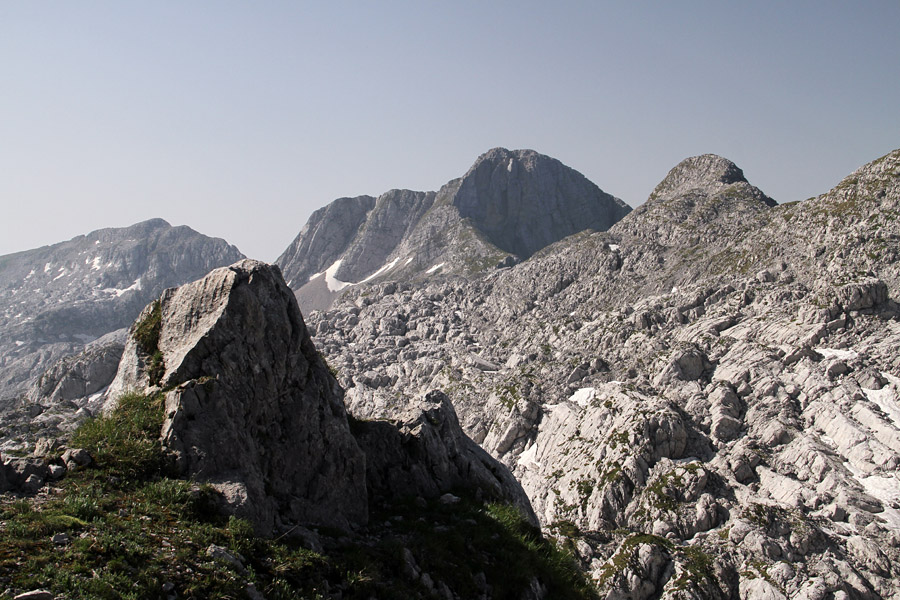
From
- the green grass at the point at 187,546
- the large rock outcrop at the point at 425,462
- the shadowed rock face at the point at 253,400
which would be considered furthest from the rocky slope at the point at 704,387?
the shadowed rock face at the point at 253,400

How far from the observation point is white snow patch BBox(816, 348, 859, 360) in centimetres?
7522

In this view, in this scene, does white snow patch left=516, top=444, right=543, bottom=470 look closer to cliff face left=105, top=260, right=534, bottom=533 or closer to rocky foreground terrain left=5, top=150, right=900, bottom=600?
rocky foreground terrain left=5, top=150, right=900, bottom=600

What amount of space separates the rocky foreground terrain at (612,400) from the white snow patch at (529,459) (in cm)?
37

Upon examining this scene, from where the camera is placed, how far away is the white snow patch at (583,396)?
299 feet

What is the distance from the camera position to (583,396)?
93.2m

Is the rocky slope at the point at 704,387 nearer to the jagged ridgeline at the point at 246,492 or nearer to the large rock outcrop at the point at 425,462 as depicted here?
the large rock outcrop at the point at 425,462

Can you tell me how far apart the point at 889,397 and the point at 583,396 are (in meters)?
39.8

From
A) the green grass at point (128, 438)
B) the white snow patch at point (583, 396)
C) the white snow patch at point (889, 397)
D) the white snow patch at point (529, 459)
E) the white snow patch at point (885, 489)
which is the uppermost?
the green grass at point (128, 438)

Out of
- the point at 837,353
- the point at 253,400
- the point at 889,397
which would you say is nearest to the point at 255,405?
the point at 253,400

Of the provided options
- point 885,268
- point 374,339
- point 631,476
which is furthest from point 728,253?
point 374,339

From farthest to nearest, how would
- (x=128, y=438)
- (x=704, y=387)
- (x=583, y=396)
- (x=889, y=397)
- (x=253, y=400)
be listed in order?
(x=583, y=396), (x=704, y=387), (x=889, y=397), (x=253, y=400), (x=128, y=438)

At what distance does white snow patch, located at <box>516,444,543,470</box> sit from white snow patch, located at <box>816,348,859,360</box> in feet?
137

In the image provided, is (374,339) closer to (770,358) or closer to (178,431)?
(770,358)

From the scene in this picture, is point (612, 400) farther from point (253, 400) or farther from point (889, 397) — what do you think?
point (253, 400)
